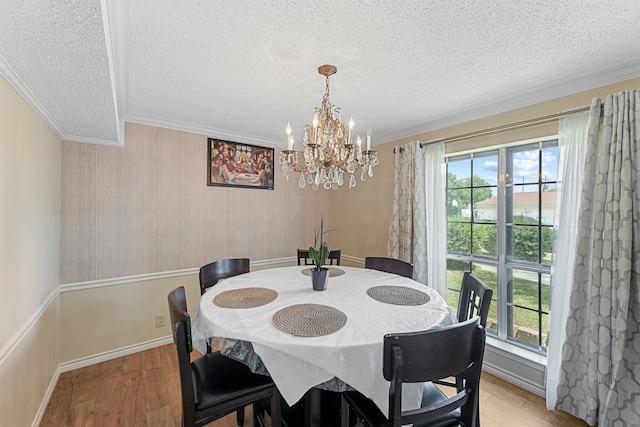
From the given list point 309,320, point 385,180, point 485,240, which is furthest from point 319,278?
point 385,180

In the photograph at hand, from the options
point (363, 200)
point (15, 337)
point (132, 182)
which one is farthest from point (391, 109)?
point (15, 337)

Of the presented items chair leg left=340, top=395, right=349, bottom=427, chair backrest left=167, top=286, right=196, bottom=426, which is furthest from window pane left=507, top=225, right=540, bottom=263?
chair backrest left=167, top=286, right=196, bottom=426

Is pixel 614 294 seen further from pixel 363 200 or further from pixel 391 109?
pixel 363 200

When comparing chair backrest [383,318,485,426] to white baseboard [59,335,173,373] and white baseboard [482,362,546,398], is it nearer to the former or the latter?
white baseboard [482,362,546,398]

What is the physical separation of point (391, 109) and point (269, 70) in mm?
1212

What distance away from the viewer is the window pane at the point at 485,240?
2.50 meters

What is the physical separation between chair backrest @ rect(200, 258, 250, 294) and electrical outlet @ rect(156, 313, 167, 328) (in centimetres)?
102

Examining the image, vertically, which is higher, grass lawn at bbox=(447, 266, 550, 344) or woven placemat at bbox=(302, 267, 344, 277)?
woven placemat at bbox=(302, 267, 344, 277)

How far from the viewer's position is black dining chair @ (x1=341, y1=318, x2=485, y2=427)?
99cm

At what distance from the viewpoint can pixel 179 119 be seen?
275cm

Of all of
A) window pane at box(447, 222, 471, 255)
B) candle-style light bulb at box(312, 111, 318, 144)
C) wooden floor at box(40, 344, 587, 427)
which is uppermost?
candle-style light bulb at box(312, 111, 318, 144)

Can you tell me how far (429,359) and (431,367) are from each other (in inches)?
1.4

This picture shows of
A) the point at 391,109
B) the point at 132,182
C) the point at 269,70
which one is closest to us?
the point at 269,70

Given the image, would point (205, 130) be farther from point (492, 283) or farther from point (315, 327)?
point (492, 283)
